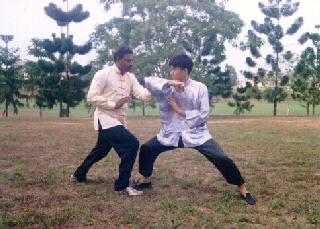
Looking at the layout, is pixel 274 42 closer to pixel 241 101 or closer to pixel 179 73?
pixel 241 101

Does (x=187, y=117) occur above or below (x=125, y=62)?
below

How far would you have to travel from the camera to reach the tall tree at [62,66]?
35969 mm

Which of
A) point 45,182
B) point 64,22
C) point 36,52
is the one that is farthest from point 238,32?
point 45,182

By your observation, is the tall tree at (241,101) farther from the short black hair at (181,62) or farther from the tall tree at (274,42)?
the short black hair at (181,62)

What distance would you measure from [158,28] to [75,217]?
33.0m

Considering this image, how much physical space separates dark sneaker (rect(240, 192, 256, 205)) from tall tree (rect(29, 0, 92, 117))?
3126cm

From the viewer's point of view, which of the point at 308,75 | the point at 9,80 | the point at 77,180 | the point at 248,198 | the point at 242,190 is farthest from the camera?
the point at 308,75

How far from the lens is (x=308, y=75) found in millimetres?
39812

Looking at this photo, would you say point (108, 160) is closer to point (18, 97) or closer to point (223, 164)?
point (223, 164)

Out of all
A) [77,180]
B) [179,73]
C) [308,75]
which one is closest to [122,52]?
[179,73]

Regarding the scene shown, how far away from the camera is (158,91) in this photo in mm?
6344

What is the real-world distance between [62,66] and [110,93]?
3062 cm

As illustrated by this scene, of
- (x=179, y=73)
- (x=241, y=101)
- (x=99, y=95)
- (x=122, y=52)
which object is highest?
(x=122, y=52)

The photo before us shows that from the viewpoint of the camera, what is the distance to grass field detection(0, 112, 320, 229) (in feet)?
17.1
